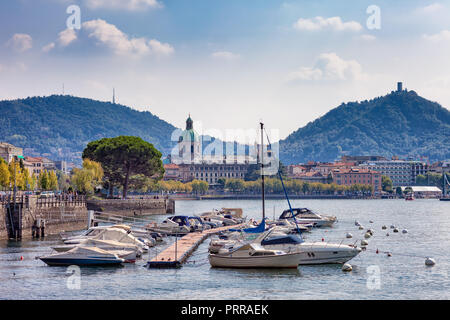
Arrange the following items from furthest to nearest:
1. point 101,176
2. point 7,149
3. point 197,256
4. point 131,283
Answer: point 7,149 < point 101,176 < point 197,256 < point 131,283

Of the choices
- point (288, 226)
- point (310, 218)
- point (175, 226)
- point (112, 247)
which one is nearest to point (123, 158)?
point (310, 218)

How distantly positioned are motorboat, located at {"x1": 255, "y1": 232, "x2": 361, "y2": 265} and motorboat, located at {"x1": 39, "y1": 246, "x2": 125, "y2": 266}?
8.79 meters

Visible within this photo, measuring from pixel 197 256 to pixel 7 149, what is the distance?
416 ft

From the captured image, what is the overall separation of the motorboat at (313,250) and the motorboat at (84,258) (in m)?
8.79

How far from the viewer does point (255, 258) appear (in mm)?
37812

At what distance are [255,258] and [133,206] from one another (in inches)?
2360

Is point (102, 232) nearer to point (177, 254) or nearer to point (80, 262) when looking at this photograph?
point (80, 262)

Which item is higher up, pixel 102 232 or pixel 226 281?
pixel 102 232

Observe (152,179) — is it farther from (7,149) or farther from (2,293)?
(2,293)

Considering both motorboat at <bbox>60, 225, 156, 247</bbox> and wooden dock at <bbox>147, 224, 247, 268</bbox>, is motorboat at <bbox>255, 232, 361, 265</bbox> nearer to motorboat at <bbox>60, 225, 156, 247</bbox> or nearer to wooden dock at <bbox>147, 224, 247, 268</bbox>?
wooden dock at <bbox>147, 224, 247, 268</bbox>

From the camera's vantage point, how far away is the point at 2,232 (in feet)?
165

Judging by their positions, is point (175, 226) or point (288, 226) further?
point (288, 226)

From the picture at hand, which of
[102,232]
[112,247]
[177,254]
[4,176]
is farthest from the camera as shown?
[4,176]
